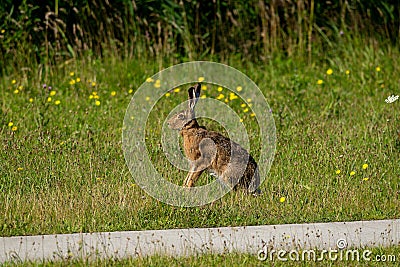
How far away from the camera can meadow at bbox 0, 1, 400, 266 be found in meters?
5.82

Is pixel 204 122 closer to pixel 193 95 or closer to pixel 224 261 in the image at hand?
pixel 193 95

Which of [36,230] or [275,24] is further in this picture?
[275,24]

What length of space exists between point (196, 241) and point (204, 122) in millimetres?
3257

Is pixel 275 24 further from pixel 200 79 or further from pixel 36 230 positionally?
pixel 36 230

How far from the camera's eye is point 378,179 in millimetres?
6562

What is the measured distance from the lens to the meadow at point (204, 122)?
582 centimetres

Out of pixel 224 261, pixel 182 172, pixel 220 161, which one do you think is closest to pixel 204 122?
pixel 182 172

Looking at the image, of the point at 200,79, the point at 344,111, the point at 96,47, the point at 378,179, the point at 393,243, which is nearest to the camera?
the point at 393,243

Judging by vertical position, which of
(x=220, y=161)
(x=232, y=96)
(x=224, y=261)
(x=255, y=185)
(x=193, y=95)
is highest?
(x=193, y=95)

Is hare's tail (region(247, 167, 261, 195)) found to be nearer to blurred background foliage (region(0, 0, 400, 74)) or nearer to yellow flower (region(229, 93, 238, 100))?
yellow flower (region(229, 93, 238, 100))

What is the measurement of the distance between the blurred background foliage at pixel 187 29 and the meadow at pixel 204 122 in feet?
0.13

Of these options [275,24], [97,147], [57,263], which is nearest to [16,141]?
[97,147]

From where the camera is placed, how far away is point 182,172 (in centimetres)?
681

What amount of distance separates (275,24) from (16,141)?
455 cm
